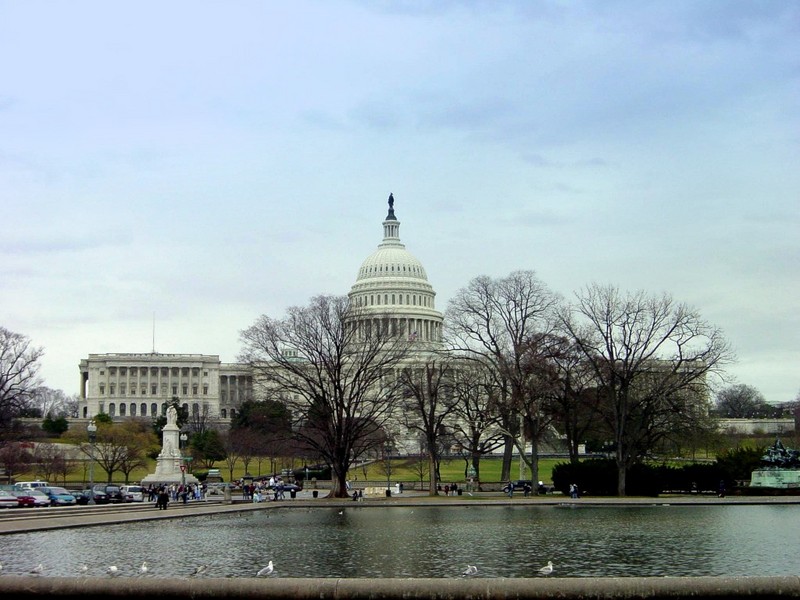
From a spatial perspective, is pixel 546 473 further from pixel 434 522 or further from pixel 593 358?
pixel 434 522

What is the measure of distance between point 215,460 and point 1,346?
29.1 meters

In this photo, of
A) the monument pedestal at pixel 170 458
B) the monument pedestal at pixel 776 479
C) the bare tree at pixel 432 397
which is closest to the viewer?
the monument pedestal at pixel 776 479

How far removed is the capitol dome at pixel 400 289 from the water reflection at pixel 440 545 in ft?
451

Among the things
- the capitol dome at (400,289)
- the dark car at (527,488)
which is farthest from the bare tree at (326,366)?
the capitol dome at (400,289)

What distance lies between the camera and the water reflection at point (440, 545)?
80.9ft

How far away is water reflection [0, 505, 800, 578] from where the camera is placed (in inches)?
971

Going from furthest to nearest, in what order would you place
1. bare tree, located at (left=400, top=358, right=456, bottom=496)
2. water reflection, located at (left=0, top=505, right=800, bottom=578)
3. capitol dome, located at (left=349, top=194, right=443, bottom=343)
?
capitol dome, located at (left=349, top=194, right=443, bottom=343)
bare tree, located at (left=400, top=358, right=456, bottom=496)
water reflection, located at (left=0, top=505, right=800, bottom=578)

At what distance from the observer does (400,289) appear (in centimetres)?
18775

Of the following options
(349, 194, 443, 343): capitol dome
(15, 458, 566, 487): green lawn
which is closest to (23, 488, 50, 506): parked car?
(15, 458, 566, 487): green lawn

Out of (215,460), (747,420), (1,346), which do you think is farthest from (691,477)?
(747,420)

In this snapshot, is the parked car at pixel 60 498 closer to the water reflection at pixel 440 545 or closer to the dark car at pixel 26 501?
the dark car at pixel 26 501

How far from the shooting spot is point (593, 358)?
2464 inches

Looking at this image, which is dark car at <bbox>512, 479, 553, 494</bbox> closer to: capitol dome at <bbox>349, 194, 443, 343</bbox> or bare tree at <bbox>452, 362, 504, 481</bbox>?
bare tree at <bbox>452, 362, 504, 481</bbox>

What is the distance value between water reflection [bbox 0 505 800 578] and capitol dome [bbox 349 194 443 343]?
137 meters
